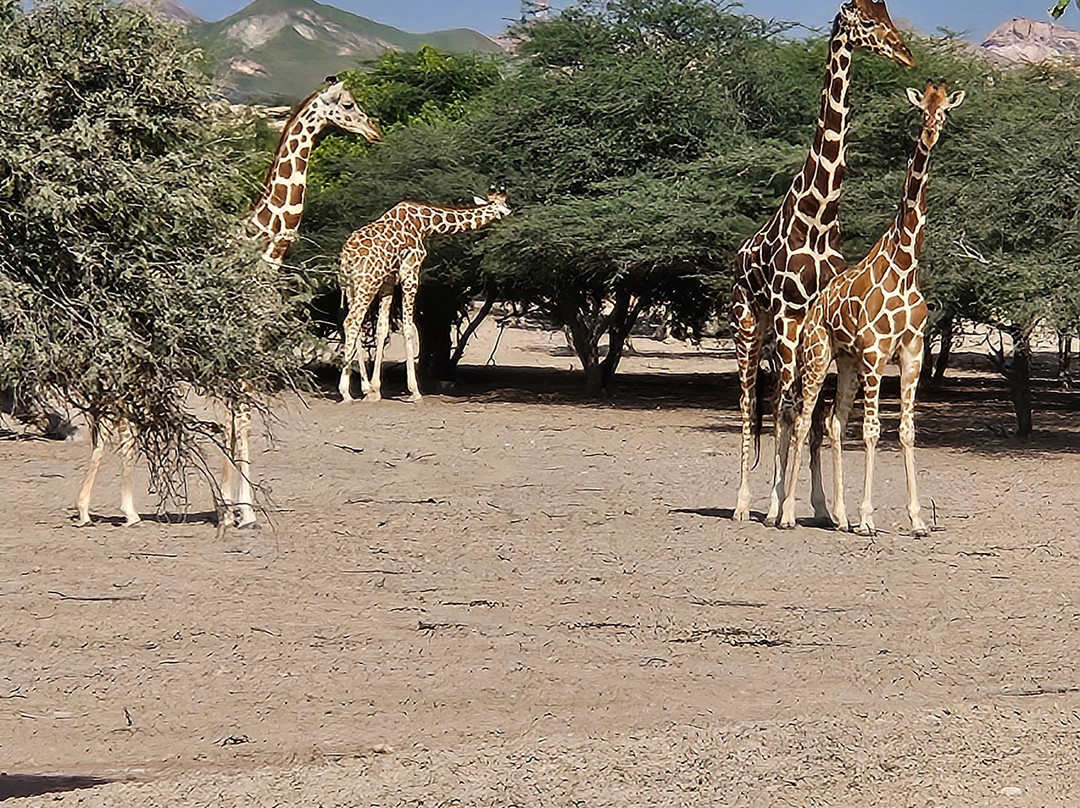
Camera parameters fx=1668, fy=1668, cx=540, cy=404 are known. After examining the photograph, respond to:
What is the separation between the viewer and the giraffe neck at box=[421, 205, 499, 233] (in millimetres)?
23703

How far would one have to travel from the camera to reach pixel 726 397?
26.9 m

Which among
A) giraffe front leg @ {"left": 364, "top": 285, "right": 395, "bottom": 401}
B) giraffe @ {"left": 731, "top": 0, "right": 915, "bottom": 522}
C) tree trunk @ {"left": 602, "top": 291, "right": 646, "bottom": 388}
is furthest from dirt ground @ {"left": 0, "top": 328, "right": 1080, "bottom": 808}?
tree trunk @ {"left": 602, "top": 291, "right": 646, "bottom": 388}

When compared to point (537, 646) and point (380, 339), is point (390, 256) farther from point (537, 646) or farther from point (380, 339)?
point (537, 646)

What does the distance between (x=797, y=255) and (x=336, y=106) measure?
4.20 m

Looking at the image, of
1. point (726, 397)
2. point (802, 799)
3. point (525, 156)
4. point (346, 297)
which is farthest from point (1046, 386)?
point (802, 799)

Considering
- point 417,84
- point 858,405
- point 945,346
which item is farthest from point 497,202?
point 417,84

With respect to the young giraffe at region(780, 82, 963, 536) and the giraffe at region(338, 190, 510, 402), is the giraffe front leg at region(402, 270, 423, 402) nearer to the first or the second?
the giraffe at region(338, 190, 510, 402)

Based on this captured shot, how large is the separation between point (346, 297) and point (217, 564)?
523 inches

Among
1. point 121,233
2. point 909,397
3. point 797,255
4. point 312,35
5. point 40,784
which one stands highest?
point 312,35

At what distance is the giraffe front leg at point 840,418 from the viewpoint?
12.4 meters

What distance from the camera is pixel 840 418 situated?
12562 mm

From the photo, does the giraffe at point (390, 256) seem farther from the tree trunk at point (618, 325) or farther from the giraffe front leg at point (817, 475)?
the giraffe front leg at point (817, 475)

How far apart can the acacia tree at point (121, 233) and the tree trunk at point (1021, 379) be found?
1372 centimetres

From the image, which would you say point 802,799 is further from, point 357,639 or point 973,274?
point 973,274
